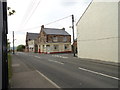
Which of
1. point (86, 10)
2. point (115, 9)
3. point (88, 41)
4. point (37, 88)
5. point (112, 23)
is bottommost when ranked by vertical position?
point (37, 88)

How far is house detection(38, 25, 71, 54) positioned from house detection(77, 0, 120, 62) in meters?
24.0

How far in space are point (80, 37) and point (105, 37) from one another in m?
6.50

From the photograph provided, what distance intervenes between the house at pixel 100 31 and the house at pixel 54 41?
24.0 m

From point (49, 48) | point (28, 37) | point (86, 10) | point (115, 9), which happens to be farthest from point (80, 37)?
point (28, 37)

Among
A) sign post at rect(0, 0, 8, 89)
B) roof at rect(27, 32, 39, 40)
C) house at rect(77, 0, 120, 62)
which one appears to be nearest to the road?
sign post at rect(0, 0, 8, 89)

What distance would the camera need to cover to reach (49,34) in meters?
47.3

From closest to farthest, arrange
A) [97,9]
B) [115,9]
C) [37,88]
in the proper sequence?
1. [37,88]
2. [115,9]
3. [97,9]

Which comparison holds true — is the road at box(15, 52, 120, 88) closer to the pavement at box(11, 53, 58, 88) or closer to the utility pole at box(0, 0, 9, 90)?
the pavement at box(11, 53, 58, 88)

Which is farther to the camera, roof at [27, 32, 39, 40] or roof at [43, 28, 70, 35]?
roof at [27, 32, 39, 40]

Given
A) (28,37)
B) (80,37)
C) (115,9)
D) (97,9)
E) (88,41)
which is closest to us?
(115,9)

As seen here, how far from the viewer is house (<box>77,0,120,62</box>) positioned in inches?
650

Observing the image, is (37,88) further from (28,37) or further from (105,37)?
(28,37)

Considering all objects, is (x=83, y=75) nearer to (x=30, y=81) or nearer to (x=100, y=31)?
(x=30, y=81)

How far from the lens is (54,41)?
48.2 meters
